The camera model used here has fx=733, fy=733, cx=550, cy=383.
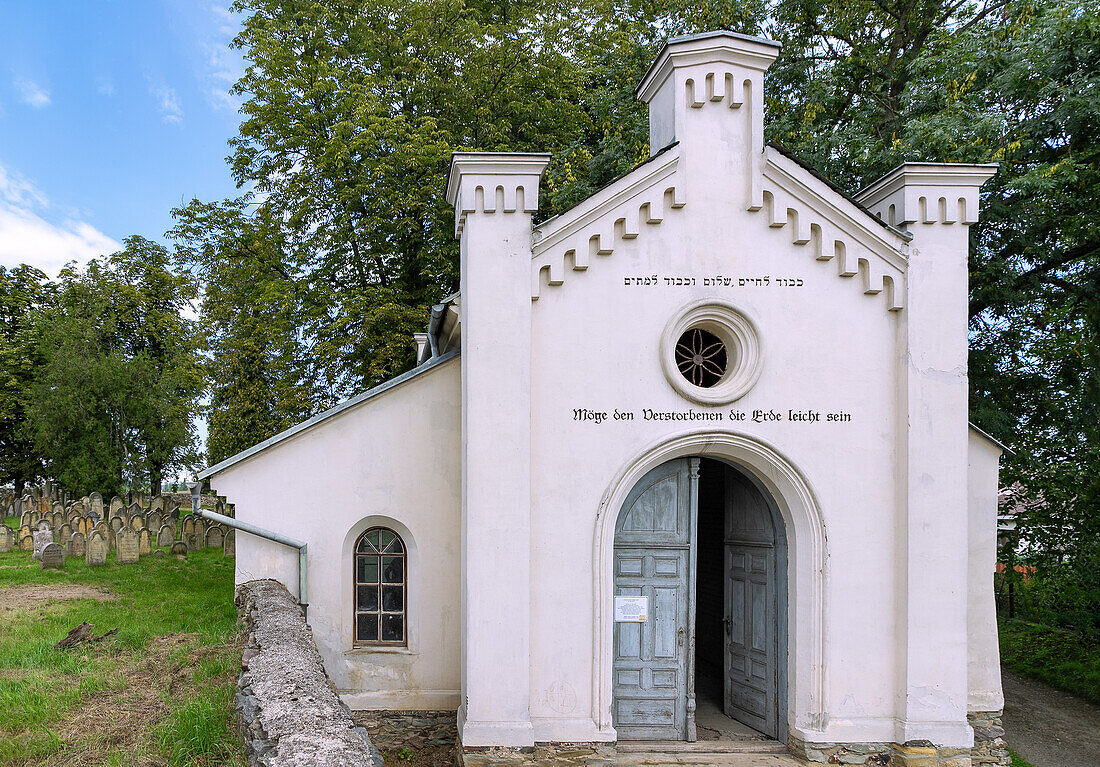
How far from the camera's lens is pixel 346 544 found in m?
8.55

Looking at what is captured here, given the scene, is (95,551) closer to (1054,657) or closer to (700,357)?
(700,357)

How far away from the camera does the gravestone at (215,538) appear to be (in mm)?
19688

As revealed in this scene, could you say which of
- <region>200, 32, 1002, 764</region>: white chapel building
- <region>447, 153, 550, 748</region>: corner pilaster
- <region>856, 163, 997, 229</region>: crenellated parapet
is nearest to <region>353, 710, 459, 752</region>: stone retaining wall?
<region>200, 32, 1002, 764</region>: white chapel building

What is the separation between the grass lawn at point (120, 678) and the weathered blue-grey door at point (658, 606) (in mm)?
3956

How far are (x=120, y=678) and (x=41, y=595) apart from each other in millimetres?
6831

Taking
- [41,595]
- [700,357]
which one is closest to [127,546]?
[41,595]

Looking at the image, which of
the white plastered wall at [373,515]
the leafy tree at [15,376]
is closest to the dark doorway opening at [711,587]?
the white plastered wall at [373,515]

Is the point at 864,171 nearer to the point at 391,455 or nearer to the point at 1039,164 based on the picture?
the point at 1039,164

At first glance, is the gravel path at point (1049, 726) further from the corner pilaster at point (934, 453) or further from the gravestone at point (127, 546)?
the gravestone at point (127, 546)

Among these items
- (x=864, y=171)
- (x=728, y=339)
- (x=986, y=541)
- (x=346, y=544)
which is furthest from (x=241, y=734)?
(x=864, y=171)

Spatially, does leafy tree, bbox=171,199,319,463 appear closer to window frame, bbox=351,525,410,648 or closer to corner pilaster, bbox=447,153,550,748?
window frame, bbox=351,525,410,648

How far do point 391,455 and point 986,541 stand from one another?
699 centimetres

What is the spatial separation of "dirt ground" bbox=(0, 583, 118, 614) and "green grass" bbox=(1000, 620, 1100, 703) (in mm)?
15730

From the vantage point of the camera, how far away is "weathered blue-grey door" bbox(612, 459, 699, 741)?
7902mm
